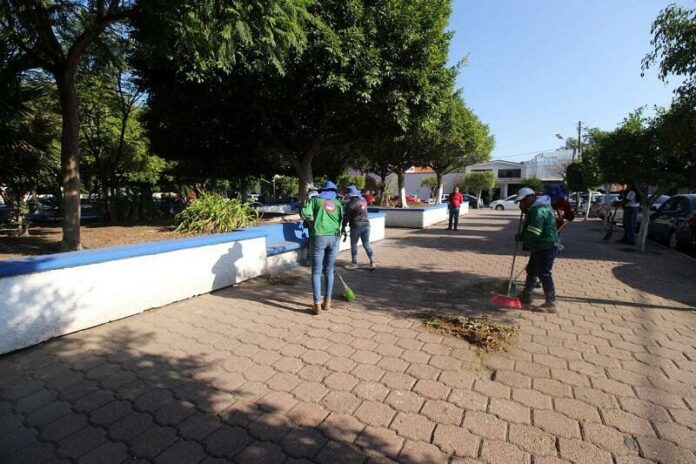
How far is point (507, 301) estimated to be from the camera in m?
5.09

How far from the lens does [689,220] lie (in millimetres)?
9766

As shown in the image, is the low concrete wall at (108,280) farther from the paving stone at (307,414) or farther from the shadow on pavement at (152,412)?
the paving stone at (307,414)

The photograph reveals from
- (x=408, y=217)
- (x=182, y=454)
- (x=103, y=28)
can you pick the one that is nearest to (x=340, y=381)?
(x=182, y=454)

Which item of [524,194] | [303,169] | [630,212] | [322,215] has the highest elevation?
[303,169]

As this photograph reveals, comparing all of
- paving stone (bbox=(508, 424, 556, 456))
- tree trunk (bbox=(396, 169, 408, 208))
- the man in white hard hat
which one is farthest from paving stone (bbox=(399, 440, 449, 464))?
tree trunk (bbox=(396, 169, 408, 208))

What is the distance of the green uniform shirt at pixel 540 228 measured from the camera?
15.8 ft

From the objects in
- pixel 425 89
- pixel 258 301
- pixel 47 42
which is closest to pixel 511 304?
pixel 258 301

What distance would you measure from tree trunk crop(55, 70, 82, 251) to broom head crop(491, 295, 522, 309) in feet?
19.6

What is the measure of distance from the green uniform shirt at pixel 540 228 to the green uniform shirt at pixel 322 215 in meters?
2.35

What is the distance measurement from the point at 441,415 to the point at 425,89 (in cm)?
769

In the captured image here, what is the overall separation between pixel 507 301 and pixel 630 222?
8541 mm

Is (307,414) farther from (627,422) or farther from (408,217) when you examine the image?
(408,217)

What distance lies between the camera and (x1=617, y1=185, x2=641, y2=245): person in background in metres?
10.9

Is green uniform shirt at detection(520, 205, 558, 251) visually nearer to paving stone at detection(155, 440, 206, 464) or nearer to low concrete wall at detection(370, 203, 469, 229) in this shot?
paving stone at detection(155, 440, 206, 464)
